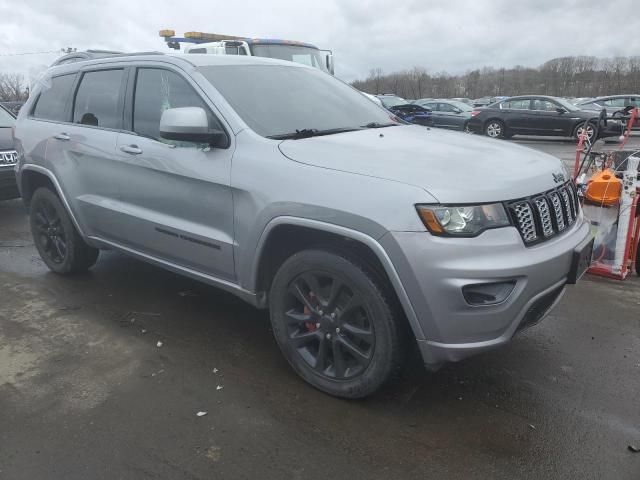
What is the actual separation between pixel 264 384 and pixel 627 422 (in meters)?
1.90

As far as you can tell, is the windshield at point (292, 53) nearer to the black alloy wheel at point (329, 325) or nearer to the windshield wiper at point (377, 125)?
the windshield wiper at point (377, 125)

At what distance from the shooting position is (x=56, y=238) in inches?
189

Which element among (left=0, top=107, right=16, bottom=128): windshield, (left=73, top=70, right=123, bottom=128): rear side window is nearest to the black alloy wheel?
(left=73, top=70, right=123, bottom=128): rear side window

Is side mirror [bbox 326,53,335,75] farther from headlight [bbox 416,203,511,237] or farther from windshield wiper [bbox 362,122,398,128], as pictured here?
headlight [bbox 416,203,511,237]

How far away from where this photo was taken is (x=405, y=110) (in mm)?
16859

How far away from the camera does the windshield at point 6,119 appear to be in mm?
7530

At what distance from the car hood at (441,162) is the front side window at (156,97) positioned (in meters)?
0.89

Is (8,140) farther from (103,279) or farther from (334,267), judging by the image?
(334,267)

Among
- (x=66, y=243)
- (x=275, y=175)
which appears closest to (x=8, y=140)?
(x=66, y=243)

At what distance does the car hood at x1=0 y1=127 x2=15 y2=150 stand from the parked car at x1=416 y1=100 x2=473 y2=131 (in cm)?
1427

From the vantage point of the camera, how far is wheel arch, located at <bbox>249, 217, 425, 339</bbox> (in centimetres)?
250

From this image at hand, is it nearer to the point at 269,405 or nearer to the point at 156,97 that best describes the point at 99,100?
the point at 156,97

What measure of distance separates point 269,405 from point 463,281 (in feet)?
4.14

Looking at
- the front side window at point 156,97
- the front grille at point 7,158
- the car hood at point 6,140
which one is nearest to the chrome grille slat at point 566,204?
the front side window at point 156,97
